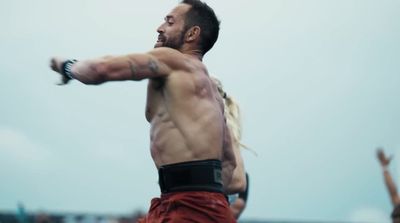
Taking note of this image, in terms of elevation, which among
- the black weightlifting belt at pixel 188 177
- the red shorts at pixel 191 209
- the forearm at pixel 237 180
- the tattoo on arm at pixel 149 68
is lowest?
the forearm at pixel 237 180

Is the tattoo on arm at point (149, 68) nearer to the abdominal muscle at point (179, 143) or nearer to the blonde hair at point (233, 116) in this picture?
the abdominal muscle at point (179, 143)

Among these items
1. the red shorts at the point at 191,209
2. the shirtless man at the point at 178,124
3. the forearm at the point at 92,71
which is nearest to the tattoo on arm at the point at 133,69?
the shirtless man at the point at 178,124

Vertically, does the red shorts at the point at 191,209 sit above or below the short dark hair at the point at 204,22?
below

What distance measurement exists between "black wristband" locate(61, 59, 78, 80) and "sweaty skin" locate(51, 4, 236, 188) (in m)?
0.03

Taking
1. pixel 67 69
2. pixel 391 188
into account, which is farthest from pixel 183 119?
pixel 391 188

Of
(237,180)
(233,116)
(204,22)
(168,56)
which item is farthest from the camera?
(233,116)

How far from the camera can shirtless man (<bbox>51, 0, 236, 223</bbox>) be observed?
3814mm

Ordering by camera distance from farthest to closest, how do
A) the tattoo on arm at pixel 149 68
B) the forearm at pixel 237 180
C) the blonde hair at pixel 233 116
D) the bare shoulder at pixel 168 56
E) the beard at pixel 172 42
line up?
the blonde hair at pixel 233 116 < the forearm at pixel 237 180 < the beard at pixel 172 42 < the bare shoulder at pixel 168 56 < the tattoo on arm at pixel 149 68

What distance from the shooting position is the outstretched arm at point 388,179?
6.79 metres

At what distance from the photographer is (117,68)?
3773mm

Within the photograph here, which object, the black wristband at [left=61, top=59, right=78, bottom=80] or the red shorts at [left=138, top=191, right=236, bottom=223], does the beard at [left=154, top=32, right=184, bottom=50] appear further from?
the red shorts at [left=138, top=191, right=236, bottom=223]

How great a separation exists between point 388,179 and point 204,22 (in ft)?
11.6

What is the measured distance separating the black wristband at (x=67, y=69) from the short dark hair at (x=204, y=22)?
0.76 meters

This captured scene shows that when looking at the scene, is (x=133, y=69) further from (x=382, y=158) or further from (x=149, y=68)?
(x=382, y=158)
